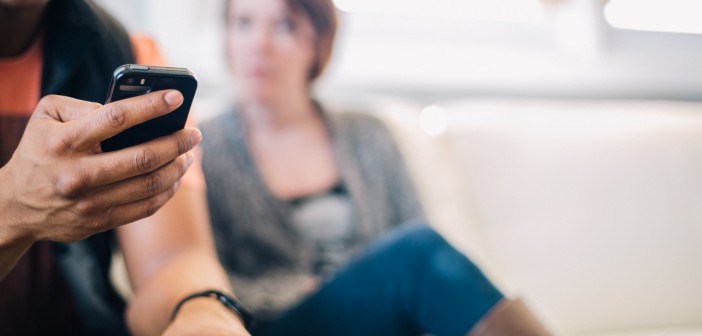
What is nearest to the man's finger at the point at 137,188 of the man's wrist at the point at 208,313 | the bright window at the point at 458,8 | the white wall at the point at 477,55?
the man's wrist at the point at 208,313

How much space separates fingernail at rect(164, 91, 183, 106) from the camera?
480mm

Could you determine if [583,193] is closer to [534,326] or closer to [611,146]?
[611,146]

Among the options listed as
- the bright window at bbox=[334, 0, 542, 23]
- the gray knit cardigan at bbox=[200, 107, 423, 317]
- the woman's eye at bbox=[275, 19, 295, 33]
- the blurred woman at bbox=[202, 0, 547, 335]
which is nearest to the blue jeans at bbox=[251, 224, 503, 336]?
the blurred woman at bbox=[202, 0, 547, 335]

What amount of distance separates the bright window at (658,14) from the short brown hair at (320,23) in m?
0.97

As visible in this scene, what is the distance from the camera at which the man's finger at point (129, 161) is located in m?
0.48

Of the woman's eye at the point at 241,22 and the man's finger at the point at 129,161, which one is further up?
the woman's eye at the point at 241,22

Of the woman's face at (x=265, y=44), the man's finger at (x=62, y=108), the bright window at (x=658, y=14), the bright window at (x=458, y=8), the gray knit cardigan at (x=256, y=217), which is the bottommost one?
the gray knit cardigan at (x=256, y=217)

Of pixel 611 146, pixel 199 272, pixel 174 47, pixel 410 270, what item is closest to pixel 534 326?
pixel 410 270

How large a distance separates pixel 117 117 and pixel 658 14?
185 centimetres

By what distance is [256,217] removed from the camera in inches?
43.3

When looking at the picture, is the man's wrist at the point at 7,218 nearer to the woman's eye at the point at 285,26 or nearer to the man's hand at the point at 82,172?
the man's hand at the point at 82,172

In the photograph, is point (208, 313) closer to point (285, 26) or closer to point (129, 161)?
point (129, 161)

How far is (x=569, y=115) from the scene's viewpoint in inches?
54.6

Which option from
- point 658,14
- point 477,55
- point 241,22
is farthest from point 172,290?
point 658,14
